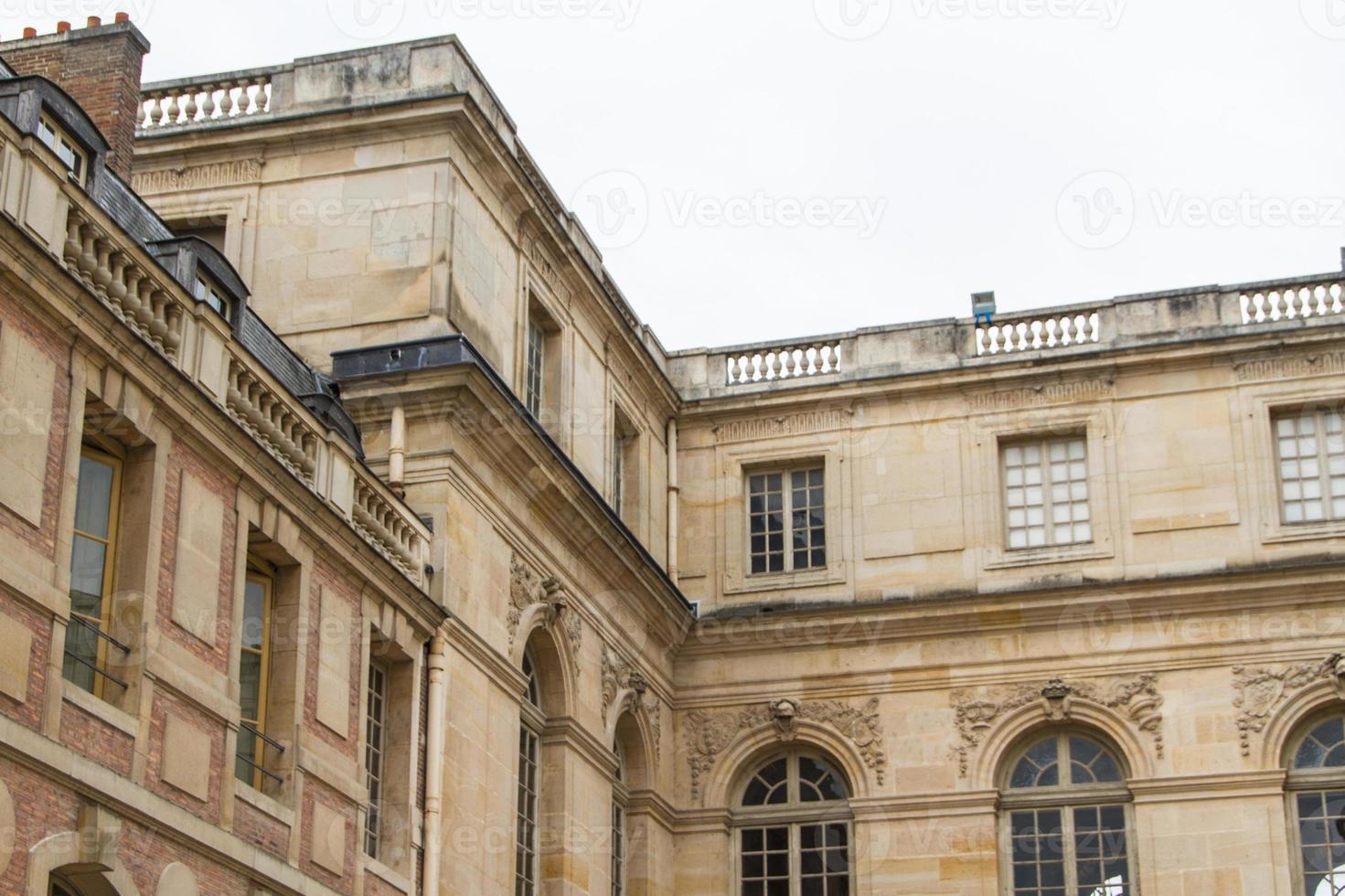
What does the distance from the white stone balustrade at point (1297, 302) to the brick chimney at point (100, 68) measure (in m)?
12.5

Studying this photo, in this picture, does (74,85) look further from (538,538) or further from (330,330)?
(538,538)

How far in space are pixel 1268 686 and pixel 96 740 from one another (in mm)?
13823

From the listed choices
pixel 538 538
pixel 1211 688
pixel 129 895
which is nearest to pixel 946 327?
pixel 1211 688

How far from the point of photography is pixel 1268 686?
22.9m

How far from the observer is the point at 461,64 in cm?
2075

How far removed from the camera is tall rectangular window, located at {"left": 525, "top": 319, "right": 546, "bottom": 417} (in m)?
21.8

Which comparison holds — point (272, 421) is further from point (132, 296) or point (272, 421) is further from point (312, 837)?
point (312, 837)

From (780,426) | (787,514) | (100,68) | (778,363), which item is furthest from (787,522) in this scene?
(100,68)

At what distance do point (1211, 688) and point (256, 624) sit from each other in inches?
452

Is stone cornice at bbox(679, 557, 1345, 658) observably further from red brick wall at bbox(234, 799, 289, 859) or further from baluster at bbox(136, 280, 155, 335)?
baluster at bbox(136, 280, 155, 335)

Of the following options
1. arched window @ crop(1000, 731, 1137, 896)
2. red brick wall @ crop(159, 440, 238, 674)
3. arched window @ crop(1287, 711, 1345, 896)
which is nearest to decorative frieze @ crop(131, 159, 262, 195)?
red brick wall @ crop(159, 440, 238, 674)

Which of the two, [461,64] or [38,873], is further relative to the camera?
[461,64]

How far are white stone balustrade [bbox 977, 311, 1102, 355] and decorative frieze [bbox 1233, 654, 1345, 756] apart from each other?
14.4 ft

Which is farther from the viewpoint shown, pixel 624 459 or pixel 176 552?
pixel 624 459
